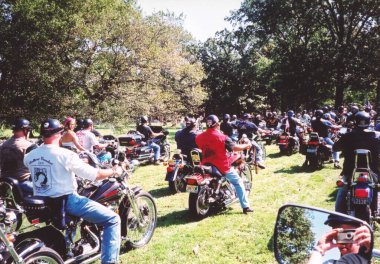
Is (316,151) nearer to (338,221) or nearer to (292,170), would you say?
(292,170)

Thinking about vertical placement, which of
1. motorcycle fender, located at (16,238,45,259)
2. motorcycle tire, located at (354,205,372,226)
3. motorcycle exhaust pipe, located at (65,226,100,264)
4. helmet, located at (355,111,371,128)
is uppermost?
helmet, located at (355,111,371,128)

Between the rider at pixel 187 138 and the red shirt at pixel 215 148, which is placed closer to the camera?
the red shirt at pixel 215 148

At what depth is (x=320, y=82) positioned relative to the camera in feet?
104

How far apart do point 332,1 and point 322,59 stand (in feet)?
17.2

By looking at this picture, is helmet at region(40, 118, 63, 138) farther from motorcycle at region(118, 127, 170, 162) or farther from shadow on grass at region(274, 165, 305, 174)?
motorcycle at region(118, 127, 170, 162)

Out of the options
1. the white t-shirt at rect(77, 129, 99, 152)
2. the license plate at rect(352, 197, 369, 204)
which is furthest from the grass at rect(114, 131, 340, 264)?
the white t-shirt at rect(77, 129, 99, 152)

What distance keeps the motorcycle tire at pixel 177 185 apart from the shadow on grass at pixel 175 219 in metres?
1.78

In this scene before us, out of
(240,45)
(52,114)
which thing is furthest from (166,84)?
(240,45)

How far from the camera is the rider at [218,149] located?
23.6ft

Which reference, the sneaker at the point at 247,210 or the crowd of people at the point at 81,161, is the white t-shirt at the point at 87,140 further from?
the sneaker at the point at 247,210

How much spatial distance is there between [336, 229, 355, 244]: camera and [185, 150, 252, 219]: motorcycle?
5.04 meters

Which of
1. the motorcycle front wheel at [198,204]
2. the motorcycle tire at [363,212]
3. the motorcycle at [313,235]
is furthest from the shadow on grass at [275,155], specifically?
the motorcycle at [313,235]

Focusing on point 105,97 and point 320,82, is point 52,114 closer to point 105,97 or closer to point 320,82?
point 105,97

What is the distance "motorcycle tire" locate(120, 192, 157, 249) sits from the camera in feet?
18.6
